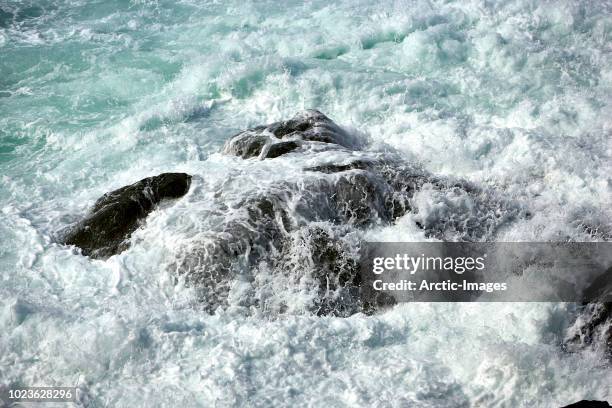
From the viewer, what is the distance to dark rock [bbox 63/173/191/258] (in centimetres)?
805

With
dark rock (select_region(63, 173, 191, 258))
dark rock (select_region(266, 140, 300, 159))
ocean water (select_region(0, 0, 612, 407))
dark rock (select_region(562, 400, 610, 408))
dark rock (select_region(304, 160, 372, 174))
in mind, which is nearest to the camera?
dark rock (select_region(562, 400, 610, 408))

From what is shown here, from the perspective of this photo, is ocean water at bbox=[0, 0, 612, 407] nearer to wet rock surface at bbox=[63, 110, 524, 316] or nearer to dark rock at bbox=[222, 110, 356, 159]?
wet rock surface at bbox=[63, 110, 524, 316]

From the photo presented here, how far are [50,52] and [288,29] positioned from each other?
6218 millimetres

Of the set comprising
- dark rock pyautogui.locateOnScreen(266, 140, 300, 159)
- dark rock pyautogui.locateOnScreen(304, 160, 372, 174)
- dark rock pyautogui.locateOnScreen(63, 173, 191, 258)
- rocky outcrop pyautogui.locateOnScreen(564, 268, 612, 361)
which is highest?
dark rock pyautogui.locateOnScreen(63, 173, 191, 258)

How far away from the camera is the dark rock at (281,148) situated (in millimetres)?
9242

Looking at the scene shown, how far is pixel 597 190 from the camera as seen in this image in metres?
9.30

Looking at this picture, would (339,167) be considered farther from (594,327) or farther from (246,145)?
(594,327)

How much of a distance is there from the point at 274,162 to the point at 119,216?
2.33 m

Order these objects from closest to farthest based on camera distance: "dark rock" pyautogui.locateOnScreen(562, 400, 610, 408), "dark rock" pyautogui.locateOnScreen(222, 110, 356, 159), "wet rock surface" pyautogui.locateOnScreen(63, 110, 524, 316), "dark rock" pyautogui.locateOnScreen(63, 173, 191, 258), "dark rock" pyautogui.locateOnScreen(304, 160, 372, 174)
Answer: "dark rock" pyautogui.locateOnScreen(562, 400, 610, 408) → "wet rock surface" pyautogui.locateOnScreen(63, 110, 524, 316) → "dark rock" pyautogui.locateOnScreen(63, 173, 191, 258) → "dark rock" pyautogui.locateOnScreen(304, 160, 372, 174) → "dark rock" pyautogui.locateOnScreen(222, 110, 356, 159)

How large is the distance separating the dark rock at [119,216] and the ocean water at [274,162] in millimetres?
190

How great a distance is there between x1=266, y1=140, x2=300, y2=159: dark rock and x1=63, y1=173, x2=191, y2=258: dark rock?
4.43 ft

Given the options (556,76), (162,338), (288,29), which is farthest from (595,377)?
Result: (288,29)

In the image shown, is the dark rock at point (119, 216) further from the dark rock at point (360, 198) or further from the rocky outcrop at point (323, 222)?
the dark rock at point (360, 198)

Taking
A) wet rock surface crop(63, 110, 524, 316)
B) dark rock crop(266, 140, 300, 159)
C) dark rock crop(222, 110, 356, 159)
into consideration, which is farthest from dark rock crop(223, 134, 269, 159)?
dark rock crop(266, 140, 300, 159)
